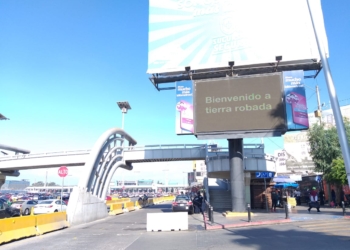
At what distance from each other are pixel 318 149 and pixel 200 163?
85652 mm

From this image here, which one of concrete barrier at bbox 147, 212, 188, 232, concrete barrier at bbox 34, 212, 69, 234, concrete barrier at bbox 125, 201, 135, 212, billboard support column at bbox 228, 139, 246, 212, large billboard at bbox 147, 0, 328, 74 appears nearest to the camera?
concrete barrier at bbox 34, 212, 69, 234

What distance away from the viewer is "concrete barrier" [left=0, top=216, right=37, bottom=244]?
38.2 ft

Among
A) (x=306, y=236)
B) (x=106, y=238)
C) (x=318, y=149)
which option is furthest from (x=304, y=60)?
(x=106, y=238)

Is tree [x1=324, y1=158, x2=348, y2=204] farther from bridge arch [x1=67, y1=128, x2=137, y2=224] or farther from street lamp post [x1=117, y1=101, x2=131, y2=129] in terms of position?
street lamp post [x1=117, y1=101, x2=131, y2=129]

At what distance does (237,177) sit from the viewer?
2070 centimetres

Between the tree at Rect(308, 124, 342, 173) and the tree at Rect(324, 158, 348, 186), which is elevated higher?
the tree at Rect(308, 124, 342, 173)

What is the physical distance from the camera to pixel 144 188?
168500 millimetres

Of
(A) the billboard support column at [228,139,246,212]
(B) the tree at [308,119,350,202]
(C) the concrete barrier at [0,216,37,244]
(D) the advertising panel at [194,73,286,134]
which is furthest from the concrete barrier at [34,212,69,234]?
(B) the tree at [308,119,350,202]

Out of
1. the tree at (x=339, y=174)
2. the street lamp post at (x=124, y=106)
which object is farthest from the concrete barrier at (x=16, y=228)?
the street lamp post at (x=124, y=106)

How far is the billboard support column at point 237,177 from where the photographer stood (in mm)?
20281

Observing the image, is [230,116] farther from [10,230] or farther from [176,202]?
[10,230]

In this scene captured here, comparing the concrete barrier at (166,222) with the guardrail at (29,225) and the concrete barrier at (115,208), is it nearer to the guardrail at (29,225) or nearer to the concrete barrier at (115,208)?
the guardrail at (29,225)

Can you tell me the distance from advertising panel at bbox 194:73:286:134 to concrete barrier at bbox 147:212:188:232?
20.0 ft

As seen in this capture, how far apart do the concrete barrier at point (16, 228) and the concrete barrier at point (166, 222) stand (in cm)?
536
